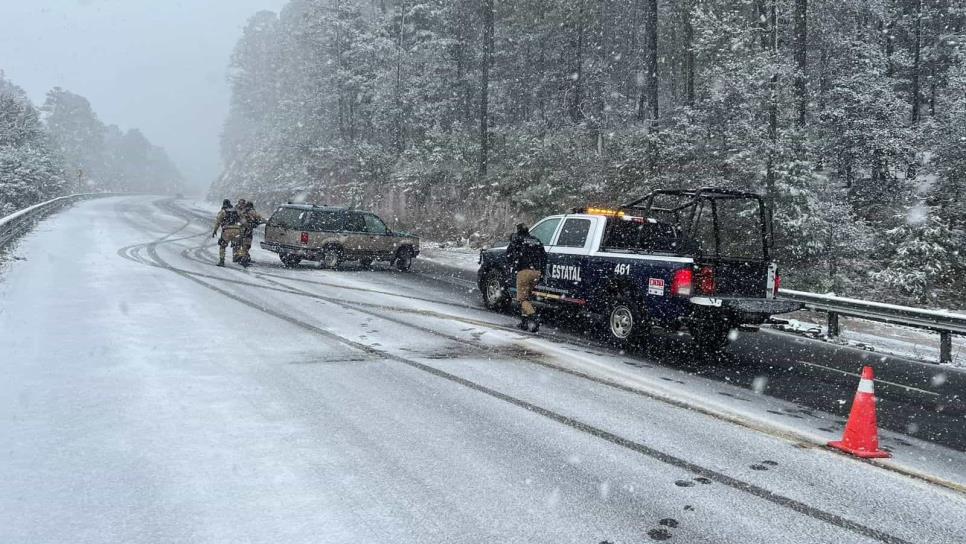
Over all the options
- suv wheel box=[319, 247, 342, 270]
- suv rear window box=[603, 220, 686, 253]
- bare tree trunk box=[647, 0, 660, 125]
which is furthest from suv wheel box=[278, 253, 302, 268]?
bare tree trunk box=[647, 0, 660, 125]

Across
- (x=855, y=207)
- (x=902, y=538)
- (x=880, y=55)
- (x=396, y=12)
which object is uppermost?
(x=396, y=12)

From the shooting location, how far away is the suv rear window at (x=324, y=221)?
18.4 m

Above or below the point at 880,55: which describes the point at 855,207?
below

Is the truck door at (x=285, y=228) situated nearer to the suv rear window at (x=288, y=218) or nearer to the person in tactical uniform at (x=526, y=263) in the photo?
the suv rear window at (x=288, y=218)

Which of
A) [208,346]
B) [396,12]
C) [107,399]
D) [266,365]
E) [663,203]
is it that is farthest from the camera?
[396,12]

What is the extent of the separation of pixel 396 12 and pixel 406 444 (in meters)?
38.1

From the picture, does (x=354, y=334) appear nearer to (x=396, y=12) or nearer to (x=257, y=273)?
(x=257, y=273)

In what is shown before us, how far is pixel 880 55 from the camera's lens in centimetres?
A: 3116

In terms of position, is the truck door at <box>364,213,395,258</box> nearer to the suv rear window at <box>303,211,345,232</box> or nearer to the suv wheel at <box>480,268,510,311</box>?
the suv rear window at <box>303,211,345,232</box>

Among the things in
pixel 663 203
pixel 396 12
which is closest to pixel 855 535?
pixel 663 203

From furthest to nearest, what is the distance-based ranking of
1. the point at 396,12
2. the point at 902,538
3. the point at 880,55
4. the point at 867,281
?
the point at 396,12 < the point at 880,55 < the point at 867,281 < the point at 902,538

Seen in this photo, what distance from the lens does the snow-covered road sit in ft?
12.6

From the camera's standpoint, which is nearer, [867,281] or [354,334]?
[354,334]

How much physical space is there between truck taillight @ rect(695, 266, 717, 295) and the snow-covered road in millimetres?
1287
